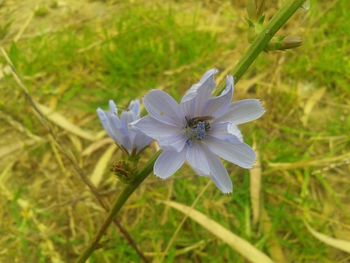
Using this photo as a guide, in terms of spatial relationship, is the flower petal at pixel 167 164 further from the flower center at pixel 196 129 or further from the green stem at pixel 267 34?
the green stem at pixel 267 34

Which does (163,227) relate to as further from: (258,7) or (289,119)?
(258,7)

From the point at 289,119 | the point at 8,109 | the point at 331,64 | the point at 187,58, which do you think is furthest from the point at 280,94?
the point at 8,109

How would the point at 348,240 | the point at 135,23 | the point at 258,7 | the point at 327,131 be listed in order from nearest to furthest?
the point at 258,7 → the point at 348,240 → the point at 327,131 → the point at 135,23

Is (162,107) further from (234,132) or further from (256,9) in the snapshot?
(256,9)

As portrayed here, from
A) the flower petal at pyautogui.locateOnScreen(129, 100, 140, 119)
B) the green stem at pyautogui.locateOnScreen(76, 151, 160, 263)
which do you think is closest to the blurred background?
the flower petal at pyautogui.locateOnScreen(129, 100, 140, 119)

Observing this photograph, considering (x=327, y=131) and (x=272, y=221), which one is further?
(x=327, y=131)

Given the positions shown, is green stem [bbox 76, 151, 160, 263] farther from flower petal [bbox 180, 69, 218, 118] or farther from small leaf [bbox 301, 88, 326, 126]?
small leaf [bbox 301, 88, 326, 126]
